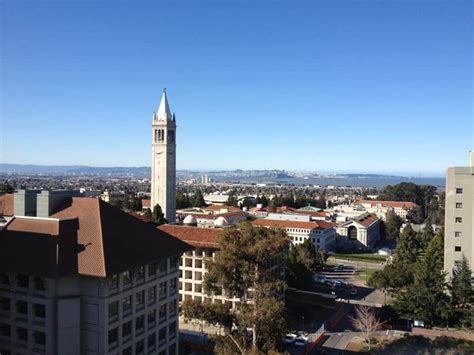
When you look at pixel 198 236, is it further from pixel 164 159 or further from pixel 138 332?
pixel 164 159

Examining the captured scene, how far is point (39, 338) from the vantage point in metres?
22.5

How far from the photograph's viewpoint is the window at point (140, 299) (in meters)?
24.6

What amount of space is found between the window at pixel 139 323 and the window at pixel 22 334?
5395mm

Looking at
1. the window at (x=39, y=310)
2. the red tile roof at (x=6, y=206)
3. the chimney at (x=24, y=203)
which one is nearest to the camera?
the window at (x=39, y=310)

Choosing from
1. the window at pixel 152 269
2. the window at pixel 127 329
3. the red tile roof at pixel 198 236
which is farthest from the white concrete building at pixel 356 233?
the window at pixel 127 329

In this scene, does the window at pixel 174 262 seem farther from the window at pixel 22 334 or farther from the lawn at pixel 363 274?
the lawn at pixel 363 274

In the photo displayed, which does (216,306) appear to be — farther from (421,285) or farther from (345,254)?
(345,254)

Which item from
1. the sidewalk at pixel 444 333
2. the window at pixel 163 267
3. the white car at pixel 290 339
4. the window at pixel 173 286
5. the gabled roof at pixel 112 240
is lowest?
the white car at pixel 290 339

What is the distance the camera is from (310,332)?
120 feet

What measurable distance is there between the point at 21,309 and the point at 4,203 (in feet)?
63.2

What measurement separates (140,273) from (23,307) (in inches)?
A: 231

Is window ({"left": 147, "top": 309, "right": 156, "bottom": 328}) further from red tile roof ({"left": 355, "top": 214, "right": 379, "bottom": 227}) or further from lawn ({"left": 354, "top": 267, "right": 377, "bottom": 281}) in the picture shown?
red tile roof ({"left": 355, "top": 214, "right": 379, "bottom": 227})

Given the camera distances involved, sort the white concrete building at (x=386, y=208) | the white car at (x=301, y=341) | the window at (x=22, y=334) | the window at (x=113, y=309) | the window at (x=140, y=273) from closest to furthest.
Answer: the window at (x=113, y=309), the window at (x=22, y=334), the window at (x=140, y=273), the white car at (x=301, y=341), the white concrete building at (x=386, y=208)

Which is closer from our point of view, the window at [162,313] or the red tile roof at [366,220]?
the window at [162,313]
